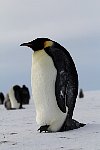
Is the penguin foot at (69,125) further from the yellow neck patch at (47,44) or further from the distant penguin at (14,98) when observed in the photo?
the distant penguin at (14,98)

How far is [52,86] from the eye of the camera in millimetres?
5539

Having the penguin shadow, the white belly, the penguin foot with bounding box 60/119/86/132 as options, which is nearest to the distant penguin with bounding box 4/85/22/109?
the penguin shadow

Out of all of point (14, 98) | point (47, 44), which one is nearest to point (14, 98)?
point (14, 98)

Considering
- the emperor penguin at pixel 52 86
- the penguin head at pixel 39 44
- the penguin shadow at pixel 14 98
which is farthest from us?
the penguin shadow at pixel 14 98

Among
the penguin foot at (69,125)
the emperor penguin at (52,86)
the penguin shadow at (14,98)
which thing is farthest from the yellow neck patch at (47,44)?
the penguin shadow at (14,98)

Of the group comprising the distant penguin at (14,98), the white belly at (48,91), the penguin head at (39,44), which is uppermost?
the penguin head at (39,44)

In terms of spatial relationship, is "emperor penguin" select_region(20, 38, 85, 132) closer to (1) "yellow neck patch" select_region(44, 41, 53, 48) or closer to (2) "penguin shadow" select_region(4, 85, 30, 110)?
(1) "yellow neck patch" select_region(44, 41, 53, 48)

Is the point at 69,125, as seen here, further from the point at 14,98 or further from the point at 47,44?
the point at 14,98

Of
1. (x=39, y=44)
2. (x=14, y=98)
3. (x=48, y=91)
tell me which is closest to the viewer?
(x=48, y=91)

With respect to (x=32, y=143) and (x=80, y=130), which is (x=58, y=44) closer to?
(x=80, y=130)

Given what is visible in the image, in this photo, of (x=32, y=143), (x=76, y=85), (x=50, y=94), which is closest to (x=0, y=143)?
(x=32, y=143)

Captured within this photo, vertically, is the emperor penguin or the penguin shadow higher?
the emperor penguin

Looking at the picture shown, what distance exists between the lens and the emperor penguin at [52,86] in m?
5.52

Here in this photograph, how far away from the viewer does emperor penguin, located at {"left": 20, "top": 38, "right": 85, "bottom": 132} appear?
5.52 meters
